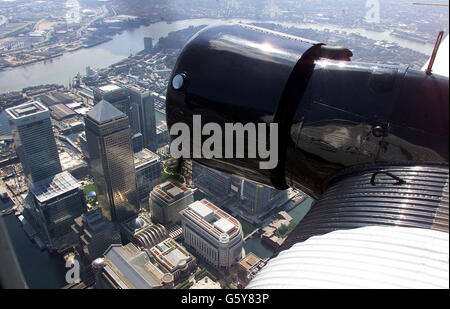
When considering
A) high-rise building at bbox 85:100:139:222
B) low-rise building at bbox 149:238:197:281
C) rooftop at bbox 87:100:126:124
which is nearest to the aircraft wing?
low-rise building at bbox 149:238:197:281

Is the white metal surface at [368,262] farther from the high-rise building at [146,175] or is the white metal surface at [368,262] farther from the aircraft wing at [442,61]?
the high-rise building at [146,175]

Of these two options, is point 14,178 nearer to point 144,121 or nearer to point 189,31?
point 144,121

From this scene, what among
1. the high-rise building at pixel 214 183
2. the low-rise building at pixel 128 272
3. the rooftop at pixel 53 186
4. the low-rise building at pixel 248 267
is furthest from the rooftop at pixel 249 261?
the rooftop at pixel 53 186

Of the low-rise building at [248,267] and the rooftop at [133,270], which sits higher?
the rooftop at [133,270]

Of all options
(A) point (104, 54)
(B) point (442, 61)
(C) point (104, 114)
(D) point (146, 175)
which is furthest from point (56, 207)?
(A) point (104, 54)

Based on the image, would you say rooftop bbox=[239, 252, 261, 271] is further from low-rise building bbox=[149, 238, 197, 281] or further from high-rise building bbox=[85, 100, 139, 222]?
high-rise building bbox=[85, 100, 139, 222]

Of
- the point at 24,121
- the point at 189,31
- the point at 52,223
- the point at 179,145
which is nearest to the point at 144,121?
the point at 24,121

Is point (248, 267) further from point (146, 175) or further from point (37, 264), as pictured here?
point (37, 264)
